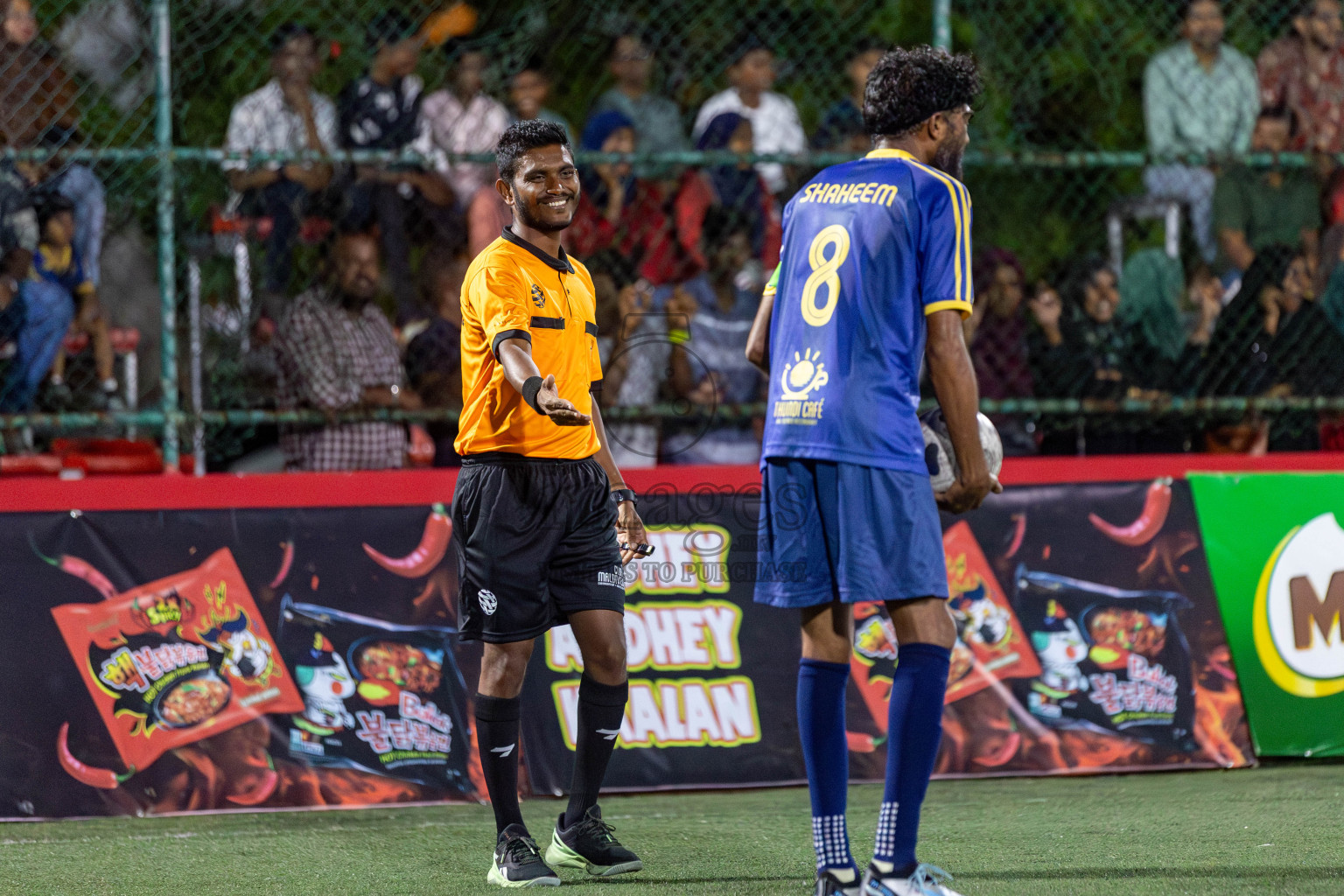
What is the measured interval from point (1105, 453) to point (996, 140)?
1792 millimetres

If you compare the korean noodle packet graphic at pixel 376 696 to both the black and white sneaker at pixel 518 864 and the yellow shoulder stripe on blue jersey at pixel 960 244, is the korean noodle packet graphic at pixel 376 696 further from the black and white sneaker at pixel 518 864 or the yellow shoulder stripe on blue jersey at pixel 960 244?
the yellow shoulder stripe on blue jersey at pixel 960 244

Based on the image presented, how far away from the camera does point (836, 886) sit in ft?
11.3

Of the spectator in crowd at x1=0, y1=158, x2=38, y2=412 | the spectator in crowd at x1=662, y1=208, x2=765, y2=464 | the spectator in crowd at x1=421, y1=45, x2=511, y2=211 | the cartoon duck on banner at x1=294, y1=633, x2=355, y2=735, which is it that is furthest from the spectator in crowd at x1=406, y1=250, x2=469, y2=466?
the spectator in crowd at x1=0, y1=158, x2=38, y2=412

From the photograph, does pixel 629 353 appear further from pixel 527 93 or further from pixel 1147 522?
pixel 1147 522

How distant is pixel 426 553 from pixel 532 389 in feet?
7.10

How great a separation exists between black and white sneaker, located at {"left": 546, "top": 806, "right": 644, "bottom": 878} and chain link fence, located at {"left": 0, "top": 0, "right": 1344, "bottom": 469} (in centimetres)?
260

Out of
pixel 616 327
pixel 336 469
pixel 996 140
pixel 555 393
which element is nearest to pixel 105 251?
pixel 336 469

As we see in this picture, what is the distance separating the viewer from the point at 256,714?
5.54 m

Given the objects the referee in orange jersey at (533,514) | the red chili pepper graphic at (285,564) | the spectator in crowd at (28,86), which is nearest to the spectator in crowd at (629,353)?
the red chili pepper graphic at (285,564)

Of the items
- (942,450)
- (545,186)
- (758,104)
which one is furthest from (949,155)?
(758,104)

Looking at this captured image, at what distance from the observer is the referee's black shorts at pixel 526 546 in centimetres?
412

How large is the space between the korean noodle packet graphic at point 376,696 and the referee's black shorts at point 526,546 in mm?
1485

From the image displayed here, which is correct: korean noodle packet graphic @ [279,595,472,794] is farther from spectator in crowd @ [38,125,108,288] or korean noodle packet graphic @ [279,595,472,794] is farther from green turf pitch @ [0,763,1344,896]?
spectator in crowd @ [38,125,108,288]

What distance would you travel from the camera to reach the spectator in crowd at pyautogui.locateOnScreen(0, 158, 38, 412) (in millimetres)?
6254
